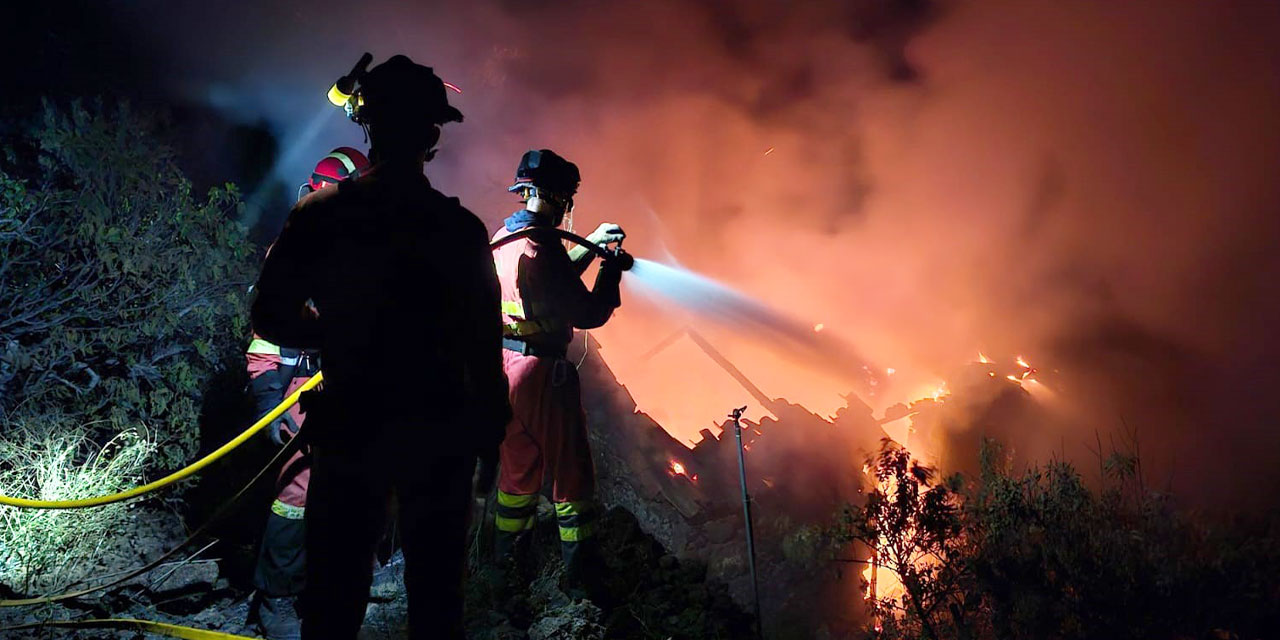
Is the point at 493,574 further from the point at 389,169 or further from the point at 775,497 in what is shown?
the point at 775,497

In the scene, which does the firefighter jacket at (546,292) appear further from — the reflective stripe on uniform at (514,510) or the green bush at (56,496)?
the green bush at (56,496)

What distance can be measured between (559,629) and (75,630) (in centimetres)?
264

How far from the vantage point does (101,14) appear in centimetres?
769

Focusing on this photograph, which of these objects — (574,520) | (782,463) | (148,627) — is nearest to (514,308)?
(574,520)

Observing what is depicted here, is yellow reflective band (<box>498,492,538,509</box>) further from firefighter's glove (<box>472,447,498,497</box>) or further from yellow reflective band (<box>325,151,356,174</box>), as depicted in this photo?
yellow reflective band (<box>325,151,356,174</box>)

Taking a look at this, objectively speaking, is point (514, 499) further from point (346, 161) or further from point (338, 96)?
point (338, 96)

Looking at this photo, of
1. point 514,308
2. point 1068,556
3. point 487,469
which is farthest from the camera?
point 1068,556

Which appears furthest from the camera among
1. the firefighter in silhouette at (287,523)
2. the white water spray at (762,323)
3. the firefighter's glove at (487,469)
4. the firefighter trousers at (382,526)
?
the white water spray at (762,323)

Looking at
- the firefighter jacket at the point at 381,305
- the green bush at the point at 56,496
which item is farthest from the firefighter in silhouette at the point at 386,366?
the green bush at the point at 56,496

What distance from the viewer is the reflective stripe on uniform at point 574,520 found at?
404 cm

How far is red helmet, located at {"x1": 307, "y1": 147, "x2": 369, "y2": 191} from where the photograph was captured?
3.65m

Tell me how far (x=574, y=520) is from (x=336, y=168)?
9.17 ft

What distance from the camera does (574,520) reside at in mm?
4047

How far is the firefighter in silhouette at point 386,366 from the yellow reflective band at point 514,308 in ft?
6.21
